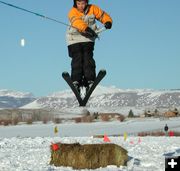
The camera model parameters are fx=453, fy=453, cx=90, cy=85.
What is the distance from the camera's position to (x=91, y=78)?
9.35m

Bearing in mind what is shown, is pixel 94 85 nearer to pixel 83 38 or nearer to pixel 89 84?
pixel 89 84

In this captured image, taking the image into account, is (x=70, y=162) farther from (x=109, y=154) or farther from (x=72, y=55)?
(x=72, y=55)

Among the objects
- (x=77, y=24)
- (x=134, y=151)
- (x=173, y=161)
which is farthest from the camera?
(x=134, y=151)

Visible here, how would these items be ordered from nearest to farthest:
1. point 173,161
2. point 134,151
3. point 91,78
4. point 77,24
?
1. point 173,161
2. point 77,24
3. point 91,78
4. point 134,151

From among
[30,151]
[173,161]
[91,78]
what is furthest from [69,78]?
[30,151]

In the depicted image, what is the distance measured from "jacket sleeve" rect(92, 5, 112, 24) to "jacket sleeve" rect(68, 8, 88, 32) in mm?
372

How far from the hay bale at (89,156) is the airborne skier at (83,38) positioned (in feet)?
13.4

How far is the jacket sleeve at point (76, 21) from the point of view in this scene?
8472mm

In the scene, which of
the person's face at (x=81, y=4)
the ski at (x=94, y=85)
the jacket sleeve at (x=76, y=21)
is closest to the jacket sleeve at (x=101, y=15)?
the person's face at (x=81, y=4)

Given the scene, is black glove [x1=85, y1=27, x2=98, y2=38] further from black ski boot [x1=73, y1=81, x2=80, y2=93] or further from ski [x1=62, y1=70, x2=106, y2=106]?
black ski boot [x1=73, y1=81, x2=80, y2=93]

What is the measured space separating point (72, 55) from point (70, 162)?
4.73 m

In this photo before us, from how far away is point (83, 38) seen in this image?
9.01 meters

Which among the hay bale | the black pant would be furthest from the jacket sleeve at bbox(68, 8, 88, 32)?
the hay bale

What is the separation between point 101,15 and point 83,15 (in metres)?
0.37
